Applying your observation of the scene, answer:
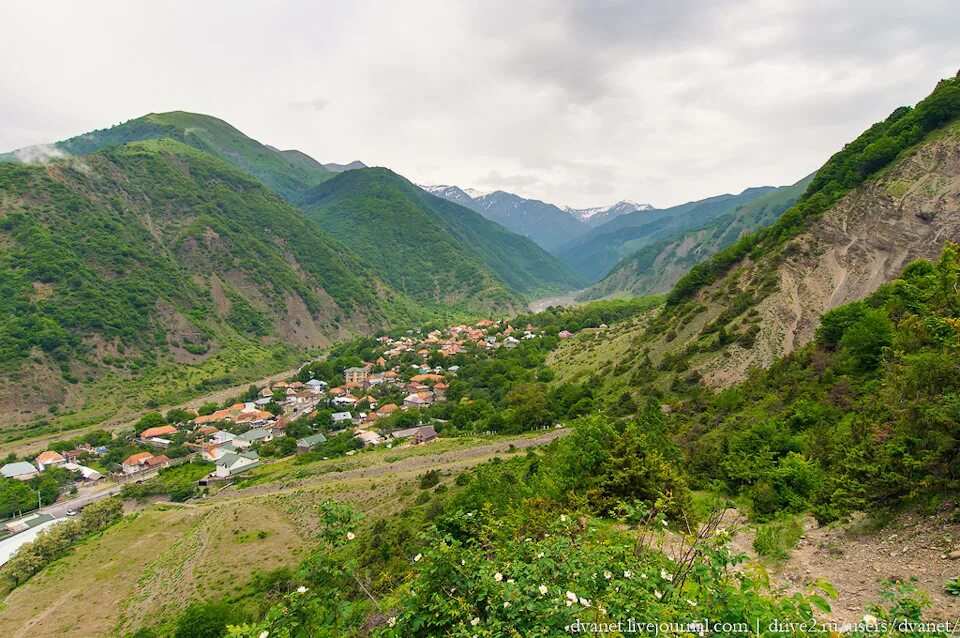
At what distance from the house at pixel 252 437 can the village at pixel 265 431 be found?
0.12 m

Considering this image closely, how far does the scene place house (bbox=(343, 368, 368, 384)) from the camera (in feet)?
267

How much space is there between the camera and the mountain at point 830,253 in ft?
98.3

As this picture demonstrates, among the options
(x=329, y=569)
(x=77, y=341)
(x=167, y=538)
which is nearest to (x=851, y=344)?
(x=329, y=569)

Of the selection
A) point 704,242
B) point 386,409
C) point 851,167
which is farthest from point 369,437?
point 704,242

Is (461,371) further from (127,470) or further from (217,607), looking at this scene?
(217,607)

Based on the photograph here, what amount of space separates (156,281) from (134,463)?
6186 centimetres

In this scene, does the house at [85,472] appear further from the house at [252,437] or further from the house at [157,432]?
the house at [252,437]

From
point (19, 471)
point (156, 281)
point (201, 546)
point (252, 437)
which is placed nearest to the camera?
point (201, 546)

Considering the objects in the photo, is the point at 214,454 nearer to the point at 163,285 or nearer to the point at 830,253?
the point at 830,253

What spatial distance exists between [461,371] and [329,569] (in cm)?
6991

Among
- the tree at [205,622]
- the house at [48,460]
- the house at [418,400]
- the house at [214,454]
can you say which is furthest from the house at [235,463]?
the tree at [205,622]

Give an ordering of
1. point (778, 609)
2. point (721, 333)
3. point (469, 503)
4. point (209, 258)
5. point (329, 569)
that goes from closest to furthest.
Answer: point (778, 609)
point (329, 569)
point (469, 503)
point (721, 333)
point (209, 258)

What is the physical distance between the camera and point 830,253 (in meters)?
33.2

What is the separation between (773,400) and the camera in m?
20.0
